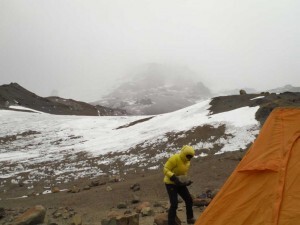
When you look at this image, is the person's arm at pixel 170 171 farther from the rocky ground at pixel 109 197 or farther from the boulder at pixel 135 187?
the boulder at pixel 135 187

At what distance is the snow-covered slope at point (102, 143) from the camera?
25125 millimetres

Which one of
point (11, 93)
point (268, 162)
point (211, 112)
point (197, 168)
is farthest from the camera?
point (11, 93)

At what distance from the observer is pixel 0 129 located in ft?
149

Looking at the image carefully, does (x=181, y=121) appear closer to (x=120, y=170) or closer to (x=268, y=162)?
(x=120, y=170)

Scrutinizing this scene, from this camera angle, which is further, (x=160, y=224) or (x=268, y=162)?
(x=160, y=224)

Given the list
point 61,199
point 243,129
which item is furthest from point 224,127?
point 61,199

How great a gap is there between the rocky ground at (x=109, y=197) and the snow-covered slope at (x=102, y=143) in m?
4.04

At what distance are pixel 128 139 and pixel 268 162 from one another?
2830 centimetres

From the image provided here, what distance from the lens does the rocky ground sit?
1223 centimetres

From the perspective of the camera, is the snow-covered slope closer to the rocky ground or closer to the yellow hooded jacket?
the rocky ground

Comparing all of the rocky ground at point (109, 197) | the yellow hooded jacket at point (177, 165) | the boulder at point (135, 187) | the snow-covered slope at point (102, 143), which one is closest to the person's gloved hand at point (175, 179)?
the yellow hooded jacket at point (177, 165)

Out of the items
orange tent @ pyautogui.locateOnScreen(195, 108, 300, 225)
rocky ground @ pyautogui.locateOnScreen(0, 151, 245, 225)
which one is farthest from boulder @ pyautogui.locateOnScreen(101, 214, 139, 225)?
orange tent @ pyautogui.locateOnScreen(195, 108, 300, 225)

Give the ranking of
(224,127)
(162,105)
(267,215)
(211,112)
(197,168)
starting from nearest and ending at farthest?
(267,215) < (197,168) < (224,127) < (211,112) < (162,105)

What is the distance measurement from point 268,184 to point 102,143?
2994 centimetres
